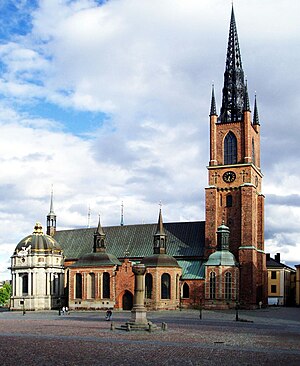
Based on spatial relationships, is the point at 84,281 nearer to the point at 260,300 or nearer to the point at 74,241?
the point at 74,241

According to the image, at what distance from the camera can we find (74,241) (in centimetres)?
10662

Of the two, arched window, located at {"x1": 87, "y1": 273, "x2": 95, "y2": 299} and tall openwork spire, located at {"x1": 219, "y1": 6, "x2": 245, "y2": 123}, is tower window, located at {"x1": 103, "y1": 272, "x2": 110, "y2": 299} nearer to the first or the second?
arched window, located at {"x1": 87, "y1": 273, "x2": 95, "y2": 299}

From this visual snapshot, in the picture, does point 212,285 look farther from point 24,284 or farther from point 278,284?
point 278,284

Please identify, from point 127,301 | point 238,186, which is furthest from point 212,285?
point 238,186

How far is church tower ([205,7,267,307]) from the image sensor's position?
8888 centimetres

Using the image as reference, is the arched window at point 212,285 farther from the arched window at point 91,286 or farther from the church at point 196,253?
the arched window at point 91,286

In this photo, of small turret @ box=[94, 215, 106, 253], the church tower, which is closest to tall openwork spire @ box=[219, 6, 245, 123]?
the church tower

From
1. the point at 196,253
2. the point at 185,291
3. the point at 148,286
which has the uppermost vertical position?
the point at 196,253

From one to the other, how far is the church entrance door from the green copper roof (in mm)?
9542

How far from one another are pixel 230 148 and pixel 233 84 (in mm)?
10798

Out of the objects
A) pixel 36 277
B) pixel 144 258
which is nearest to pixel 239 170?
pixel 144 258

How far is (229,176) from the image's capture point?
9281 centimetres

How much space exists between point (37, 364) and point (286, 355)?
12.4 m

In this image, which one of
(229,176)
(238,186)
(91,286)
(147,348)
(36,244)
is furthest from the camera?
(36,244)
